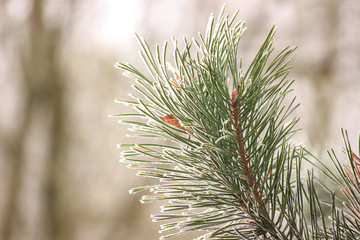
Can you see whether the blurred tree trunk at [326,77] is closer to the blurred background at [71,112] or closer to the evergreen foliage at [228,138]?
the blurred background at [71,112]

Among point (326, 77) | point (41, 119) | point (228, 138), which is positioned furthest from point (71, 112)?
point (228, 138)

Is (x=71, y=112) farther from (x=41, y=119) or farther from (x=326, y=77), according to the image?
(x=326, y=77)

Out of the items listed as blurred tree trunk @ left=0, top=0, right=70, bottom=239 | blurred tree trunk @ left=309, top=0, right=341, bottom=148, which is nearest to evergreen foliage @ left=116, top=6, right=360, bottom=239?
blurred tree trunk @ left=309, top=0, right=341, bottom=148

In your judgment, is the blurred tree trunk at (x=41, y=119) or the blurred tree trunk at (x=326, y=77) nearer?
the blurred tree trunk at (x=326, y=77)

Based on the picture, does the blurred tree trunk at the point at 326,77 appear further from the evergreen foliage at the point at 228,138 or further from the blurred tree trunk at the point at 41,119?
the evergreen foliage at the point at 228,138

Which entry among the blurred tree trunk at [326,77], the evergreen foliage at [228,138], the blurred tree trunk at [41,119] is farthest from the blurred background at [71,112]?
the evergreen foliage at [228,138]

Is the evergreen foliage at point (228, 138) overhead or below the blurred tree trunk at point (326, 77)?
below

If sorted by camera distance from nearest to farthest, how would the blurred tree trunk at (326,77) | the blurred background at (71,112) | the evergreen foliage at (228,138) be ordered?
1. the evergreen foliage at (228,138)
2. the blurred tree trunk at (326,77)
3. the blurred background at (71,112)

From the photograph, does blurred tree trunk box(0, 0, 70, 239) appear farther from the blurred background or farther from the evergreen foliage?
the evergreen foliage

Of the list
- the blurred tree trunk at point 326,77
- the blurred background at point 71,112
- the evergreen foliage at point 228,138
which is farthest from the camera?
the blurred background at point 71,112
